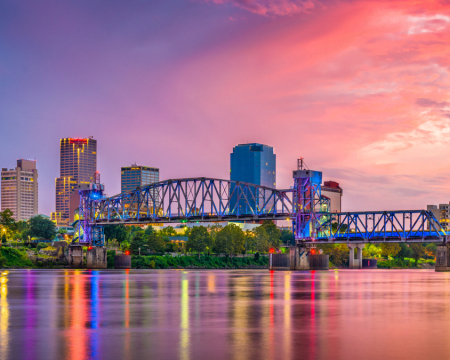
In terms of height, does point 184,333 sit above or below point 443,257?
above

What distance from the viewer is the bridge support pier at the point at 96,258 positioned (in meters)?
184

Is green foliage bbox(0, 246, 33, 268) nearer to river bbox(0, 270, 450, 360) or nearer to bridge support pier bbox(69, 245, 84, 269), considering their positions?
bridge support pier bbox(69, 245, 84, 269)

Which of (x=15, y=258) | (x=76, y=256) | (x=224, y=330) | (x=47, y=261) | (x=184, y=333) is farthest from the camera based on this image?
(x=76, y=256)

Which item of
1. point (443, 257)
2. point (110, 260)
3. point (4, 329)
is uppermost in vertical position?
point (4, 329)

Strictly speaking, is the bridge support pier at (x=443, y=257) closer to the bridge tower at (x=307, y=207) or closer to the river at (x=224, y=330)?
the bridge tower at (x=307, y=207)

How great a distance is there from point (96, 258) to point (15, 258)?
1131 inches

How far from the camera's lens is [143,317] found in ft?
97.3

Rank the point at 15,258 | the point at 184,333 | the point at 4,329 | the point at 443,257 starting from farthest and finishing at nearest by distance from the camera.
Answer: the point at 15,258
the point at 443,257
the point at 4,329
the point at 184,333

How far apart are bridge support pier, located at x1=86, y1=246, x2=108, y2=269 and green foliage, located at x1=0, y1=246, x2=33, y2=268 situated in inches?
863

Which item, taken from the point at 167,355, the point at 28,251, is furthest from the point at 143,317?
the point at 28,251

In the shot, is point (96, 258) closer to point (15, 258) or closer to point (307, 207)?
point (15, 258)

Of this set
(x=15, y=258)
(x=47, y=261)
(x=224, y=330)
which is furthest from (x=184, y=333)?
(x=47, y=261)

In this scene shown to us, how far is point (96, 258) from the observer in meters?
185

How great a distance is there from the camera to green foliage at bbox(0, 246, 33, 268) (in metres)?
158
